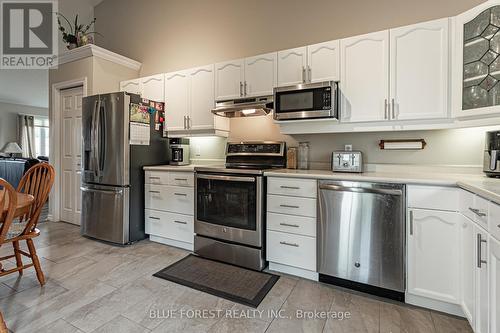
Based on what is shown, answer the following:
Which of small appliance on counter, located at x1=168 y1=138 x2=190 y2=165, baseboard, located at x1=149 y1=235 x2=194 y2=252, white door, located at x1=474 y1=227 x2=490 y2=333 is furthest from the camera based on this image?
small appliance on counter, located at x1=168 y1=138 x2=190 y2=165

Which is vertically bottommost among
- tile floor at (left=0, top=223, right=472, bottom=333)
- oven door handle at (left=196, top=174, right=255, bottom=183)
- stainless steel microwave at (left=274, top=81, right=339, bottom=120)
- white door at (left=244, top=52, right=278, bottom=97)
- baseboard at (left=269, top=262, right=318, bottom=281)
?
tile floor at (left=0, top=223, right=472, bottom=333)

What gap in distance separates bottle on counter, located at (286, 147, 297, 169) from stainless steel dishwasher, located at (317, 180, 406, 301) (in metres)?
0.73

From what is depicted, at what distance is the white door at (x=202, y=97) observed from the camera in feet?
10.4

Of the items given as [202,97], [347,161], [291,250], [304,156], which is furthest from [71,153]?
[347,161]

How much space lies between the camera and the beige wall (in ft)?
8.41

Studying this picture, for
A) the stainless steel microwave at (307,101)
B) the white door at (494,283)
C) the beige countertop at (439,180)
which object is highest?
the stainless steel microwave at (307,101)

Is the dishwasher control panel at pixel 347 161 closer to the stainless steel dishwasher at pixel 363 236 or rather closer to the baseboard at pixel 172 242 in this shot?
the stainless steel dishwasher at pixel 363 236

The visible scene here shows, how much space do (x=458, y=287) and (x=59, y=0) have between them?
6.09m

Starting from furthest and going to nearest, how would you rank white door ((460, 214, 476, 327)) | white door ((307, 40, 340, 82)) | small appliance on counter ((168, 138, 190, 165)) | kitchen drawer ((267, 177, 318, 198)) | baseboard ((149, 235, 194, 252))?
1. small appliance on counter ((168, 138, 190, 165))
2. baseboard ((149, 235, 194, 252))
3. white door ((307, 40, 340, 82))
4. kitchen drawer ((267, 177, 318, 198))
5. white door ((460, 214, 476, 327))

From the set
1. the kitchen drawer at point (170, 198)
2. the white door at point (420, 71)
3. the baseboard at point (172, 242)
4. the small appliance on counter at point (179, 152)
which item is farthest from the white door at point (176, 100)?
the white door at point (420, 71)

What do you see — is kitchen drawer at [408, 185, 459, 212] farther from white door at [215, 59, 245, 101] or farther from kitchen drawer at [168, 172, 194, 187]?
kitchen drawer at [168, 172, 194, 187]

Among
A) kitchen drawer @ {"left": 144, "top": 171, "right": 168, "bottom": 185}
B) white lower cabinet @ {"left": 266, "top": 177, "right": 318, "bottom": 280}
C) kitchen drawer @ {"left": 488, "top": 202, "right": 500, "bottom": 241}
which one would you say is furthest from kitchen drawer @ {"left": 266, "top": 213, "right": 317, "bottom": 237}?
kitchen drawer @ {"left": 144, "top": 171, "right": 168, "bottom": 185}

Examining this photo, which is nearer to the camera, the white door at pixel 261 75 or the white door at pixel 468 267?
the white door at pixel 468 267

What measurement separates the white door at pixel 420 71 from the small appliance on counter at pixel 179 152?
2512 mm
